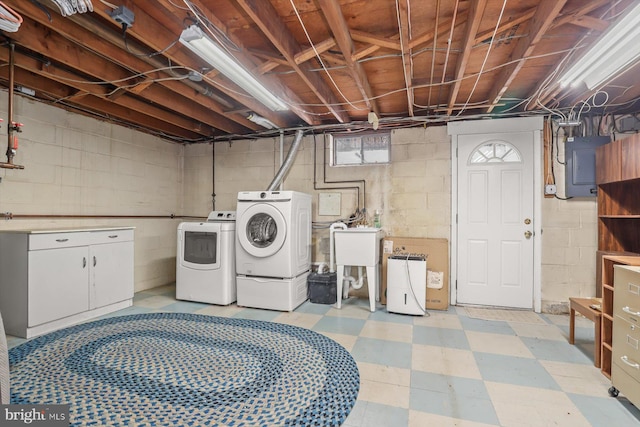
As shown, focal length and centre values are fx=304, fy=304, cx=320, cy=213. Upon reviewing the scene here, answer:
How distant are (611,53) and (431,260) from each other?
251cm

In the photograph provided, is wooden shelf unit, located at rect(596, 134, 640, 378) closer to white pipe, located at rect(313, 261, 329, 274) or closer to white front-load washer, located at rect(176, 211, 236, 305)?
white pipe, located at rect(313, 261, 329, 274)

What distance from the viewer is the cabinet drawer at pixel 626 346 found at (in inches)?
71.6

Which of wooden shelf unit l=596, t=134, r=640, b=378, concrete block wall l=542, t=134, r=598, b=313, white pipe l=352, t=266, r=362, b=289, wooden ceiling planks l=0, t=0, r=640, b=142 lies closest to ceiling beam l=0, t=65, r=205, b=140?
wooden ceiling planks l=0, t=0, r=640, b=142

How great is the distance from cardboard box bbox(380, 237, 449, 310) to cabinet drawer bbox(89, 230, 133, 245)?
3268mm

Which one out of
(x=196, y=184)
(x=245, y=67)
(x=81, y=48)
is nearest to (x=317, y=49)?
(x=245, y=67)

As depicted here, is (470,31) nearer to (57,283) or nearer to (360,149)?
(360,149)

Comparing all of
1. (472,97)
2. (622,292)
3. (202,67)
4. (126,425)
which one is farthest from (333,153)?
(126,425)

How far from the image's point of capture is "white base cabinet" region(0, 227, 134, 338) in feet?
9.25

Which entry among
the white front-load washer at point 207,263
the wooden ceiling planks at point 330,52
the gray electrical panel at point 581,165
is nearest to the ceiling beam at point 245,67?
the wooden ceiling planks at point 330,52

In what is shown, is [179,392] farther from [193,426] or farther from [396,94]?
[396,94]

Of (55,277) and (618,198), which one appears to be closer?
(55,277)

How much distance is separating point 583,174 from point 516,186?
0.70 meters

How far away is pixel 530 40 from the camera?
2.13 metres

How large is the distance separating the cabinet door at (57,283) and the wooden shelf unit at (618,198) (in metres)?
5.18
